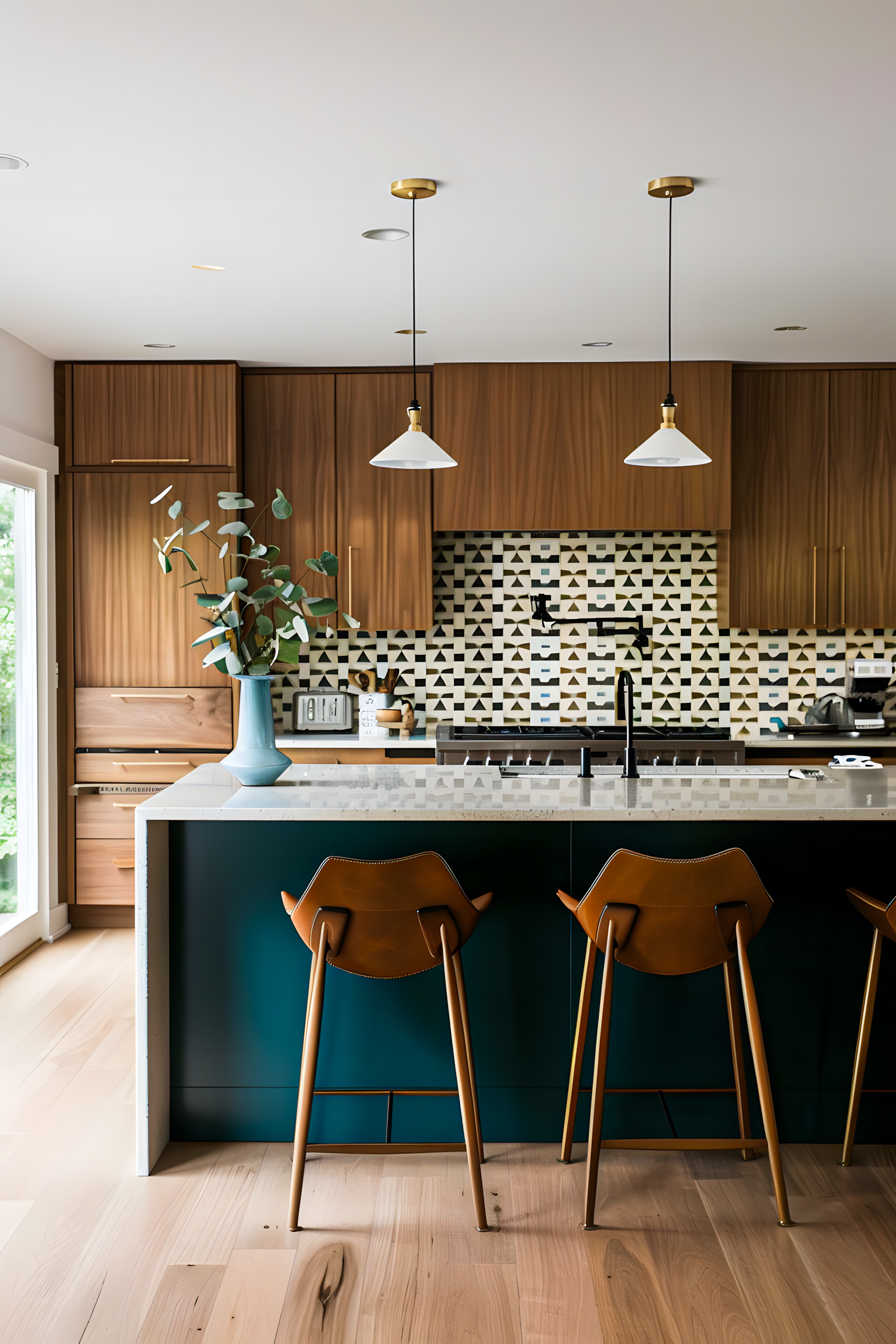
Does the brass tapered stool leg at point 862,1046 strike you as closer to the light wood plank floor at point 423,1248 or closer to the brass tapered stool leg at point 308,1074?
the light wood plank floor at point 423,1248

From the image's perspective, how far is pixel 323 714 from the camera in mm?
5156

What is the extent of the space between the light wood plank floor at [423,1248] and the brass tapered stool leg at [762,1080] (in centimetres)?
8

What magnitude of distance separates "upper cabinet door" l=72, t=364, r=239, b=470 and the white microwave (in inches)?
47.4

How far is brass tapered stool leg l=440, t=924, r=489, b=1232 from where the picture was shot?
2.41 meters

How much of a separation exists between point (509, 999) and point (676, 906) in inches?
25.9

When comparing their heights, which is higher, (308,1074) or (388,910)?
(388,910)

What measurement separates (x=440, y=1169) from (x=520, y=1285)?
54cm

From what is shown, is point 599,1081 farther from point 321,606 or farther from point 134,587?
point 134,587

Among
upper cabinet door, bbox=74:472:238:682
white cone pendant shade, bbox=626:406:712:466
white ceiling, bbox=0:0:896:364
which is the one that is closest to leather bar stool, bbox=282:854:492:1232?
white cone pendant shade, bbox=626:406:712:466

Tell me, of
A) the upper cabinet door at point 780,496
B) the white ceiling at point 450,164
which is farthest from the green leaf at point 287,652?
the upper cabinet door at point 780,496

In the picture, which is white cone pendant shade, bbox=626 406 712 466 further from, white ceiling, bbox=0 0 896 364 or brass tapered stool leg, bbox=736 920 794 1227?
brass tapered stool leg, bbox=736 920 794 1227

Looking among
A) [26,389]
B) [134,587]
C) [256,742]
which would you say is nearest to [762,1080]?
[256,742]

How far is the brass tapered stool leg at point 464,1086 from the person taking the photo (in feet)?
7.90

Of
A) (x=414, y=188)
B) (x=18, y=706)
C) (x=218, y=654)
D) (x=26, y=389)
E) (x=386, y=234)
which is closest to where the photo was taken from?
(x=414, y=188)
